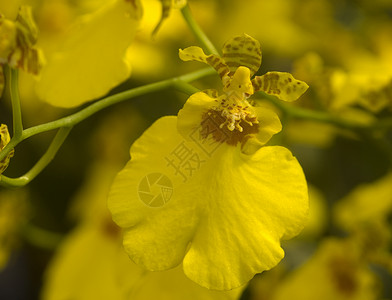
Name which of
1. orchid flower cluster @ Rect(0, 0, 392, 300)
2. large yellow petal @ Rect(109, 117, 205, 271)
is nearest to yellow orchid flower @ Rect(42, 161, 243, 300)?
orchid flower cluster @ Rect(0, 0, 392, 300)

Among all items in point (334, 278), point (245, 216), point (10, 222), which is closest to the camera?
point (245, 216)

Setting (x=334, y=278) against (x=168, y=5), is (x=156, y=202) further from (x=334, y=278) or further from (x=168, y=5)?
(x=334, y=278)

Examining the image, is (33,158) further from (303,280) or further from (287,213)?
(287,213)

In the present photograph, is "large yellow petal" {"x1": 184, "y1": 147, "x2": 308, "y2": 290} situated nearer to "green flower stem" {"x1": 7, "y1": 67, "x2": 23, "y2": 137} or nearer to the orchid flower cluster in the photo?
the orchid flower cluster

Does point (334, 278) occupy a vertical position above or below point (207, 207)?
below

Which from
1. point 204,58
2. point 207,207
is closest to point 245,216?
point 207,207

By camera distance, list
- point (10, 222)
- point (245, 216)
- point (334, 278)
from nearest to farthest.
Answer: point (245, 216) < point (334, 278) < point (10, 222)

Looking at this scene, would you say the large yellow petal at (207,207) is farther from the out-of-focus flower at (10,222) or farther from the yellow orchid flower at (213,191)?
the out-of-focus flower at (10,222)
